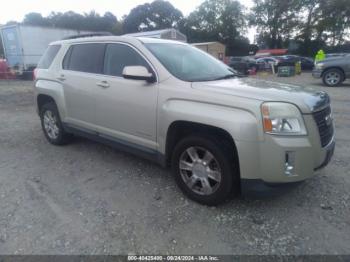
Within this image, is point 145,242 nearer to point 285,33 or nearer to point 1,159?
point 1,159

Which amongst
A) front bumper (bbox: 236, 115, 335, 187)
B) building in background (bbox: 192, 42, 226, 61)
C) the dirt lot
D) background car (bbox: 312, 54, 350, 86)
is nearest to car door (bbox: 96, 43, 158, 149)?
the dirt lot

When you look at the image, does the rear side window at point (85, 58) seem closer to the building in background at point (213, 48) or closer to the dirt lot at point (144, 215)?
the dirt lot at point (144, 215)

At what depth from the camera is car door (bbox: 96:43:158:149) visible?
337cm

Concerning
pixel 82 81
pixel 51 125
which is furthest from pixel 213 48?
pixel 82 81

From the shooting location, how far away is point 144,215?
2996 mm

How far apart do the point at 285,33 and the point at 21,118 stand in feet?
184

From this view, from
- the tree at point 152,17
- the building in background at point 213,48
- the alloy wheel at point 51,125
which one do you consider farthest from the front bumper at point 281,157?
the tree at point 152,17

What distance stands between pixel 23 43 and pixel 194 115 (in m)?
18.9

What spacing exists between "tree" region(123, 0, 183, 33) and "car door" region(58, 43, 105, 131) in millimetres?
63414

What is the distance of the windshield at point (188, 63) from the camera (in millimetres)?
3399

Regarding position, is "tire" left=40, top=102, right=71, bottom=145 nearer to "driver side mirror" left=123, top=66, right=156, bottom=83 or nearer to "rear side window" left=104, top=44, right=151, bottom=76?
"rear side window" left=104, top=44, right=151, bottom=76

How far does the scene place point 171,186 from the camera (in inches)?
142

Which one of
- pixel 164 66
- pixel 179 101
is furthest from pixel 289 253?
pixel 164 66

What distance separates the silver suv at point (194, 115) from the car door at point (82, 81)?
0.05 feet
